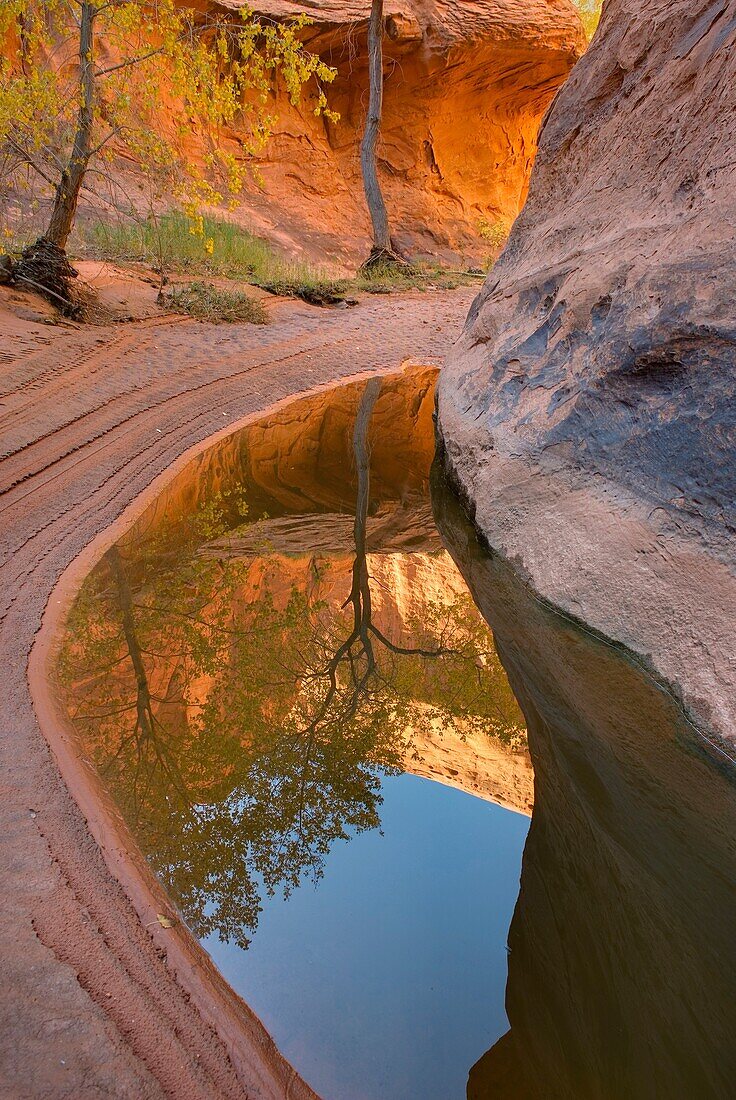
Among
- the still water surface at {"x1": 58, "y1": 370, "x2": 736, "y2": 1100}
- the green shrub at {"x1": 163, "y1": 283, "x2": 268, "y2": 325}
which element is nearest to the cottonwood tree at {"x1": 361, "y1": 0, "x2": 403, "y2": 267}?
the green shrub at {"x1": 163, "y1": 283, "x2": 268, "y2": 325}

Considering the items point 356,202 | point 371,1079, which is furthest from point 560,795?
point 356,202

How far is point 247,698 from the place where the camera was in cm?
373

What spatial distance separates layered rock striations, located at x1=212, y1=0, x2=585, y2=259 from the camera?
17.3m

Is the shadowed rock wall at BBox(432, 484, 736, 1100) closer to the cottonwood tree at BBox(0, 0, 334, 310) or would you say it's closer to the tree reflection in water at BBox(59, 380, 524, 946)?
the tree reflection in water at BBox(59, 380, 524, 946)

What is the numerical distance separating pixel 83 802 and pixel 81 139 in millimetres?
7847

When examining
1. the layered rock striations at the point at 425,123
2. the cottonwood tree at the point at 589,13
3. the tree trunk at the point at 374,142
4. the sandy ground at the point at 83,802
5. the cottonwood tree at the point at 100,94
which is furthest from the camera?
the cottonwood tree at the point at 589,13

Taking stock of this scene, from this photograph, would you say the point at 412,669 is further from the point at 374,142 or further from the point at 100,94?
the point at 374,142

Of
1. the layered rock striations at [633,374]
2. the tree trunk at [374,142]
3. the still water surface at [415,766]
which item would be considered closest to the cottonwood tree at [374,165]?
the tree trunk at [374,142]

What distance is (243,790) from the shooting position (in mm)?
3152

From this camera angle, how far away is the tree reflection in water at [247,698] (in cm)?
289

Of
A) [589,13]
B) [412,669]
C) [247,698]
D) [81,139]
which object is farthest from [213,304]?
[589,13]

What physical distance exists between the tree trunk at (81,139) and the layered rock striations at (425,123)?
8613mm

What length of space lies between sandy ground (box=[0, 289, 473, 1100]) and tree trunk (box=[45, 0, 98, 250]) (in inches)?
41.1

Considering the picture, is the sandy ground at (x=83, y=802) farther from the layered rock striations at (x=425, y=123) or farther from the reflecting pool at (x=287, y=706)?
the layered rock striations at (x=425, y=123)
